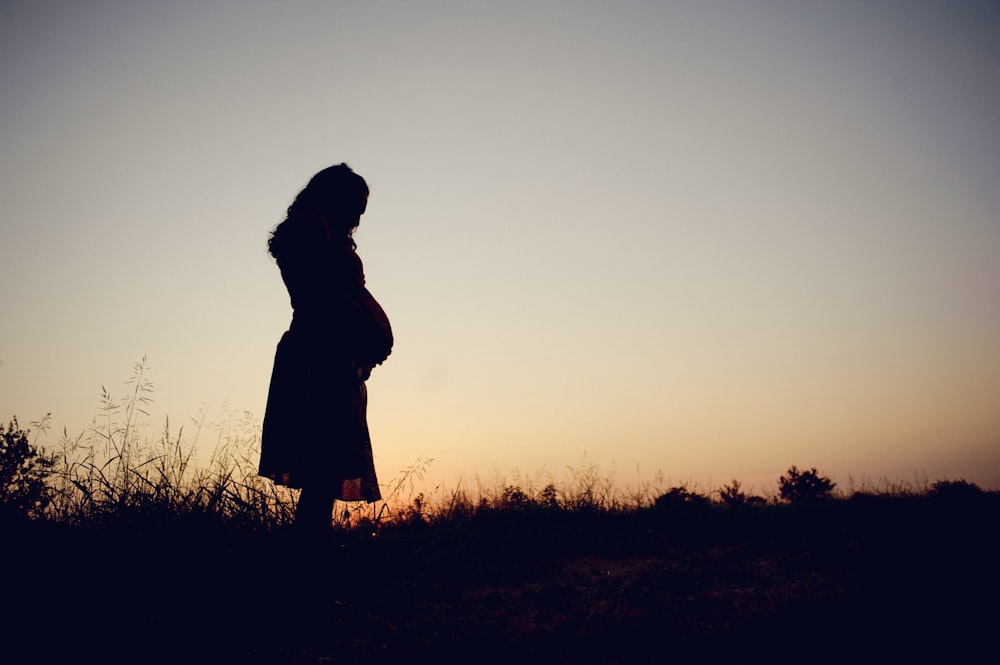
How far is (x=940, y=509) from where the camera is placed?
4.07 m

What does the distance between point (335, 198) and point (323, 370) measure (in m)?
0.91

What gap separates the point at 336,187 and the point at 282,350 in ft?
2.95

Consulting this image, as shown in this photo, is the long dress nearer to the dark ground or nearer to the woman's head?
the woman's head

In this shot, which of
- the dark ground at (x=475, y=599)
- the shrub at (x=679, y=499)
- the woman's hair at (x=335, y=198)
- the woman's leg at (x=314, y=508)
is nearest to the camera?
the dark ground at (x=475, y=599)

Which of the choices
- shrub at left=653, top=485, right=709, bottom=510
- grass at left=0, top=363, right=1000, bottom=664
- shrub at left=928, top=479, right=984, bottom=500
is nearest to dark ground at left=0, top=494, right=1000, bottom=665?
grass at left=0, top=363, right=1000, bottom=664

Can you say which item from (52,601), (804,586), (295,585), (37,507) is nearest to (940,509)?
(804,586)

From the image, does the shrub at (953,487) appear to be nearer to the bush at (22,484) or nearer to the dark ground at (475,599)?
the dark ground at (475,599)

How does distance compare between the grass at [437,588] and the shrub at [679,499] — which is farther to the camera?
the shrub at [679,499]

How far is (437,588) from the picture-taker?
3070mm

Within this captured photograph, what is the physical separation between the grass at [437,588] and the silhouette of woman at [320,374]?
0.30 meters

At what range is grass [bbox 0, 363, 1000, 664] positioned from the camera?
1972mm

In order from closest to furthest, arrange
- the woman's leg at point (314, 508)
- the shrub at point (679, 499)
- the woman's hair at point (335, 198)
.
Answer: the woman's leg at point (314, 508)
the woman's hair at point (335, 198)
the shrub at point (679, 499)

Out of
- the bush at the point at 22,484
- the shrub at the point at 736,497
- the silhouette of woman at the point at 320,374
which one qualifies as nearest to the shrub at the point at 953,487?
the shrub at the point at 736,497

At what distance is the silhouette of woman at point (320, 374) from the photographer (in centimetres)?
261
